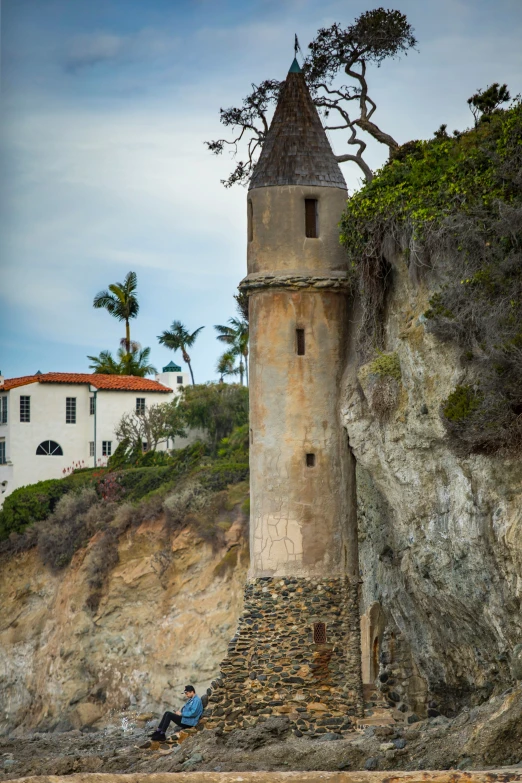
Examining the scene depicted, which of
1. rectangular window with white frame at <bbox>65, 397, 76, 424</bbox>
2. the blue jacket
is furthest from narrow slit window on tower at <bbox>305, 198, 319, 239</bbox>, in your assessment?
rectangular window with white frame at <bbox>65, 397, 76, 424</bbox>

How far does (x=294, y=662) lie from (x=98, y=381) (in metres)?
33.3

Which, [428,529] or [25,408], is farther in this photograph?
[25,408]

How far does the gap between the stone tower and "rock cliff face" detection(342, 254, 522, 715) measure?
0.86m

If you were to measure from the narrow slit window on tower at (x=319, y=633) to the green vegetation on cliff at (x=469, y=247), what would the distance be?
5.31 m

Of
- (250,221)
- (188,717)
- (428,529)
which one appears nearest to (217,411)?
(250,221)

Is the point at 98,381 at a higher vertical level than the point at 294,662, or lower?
higher

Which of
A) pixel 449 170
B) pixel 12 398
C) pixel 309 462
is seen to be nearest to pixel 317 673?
pixel 309 462

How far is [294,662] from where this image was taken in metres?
28.4

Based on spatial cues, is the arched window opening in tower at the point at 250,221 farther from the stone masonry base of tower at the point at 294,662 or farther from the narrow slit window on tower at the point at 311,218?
the stone masonry base of tower at the point at 294,662

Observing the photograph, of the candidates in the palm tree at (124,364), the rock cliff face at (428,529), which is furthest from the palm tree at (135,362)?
the rock cliff face at (428,529)

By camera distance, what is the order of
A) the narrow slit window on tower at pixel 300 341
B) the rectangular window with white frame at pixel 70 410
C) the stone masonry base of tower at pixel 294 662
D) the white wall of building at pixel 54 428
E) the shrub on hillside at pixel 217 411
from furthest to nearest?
the rectangular window with white frame at pixel 70 410 → the shrub on hillside at pixel 217 411 → the white wall of building at pixel 54 428 → the narrow slit window on tower at pixel 300 341 → the stone masonry base of tower at pixel 294 662

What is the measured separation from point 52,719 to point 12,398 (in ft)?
59.9

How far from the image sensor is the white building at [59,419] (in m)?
56.9

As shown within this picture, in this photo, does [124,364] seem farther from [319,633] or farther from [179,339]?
[319,633]
